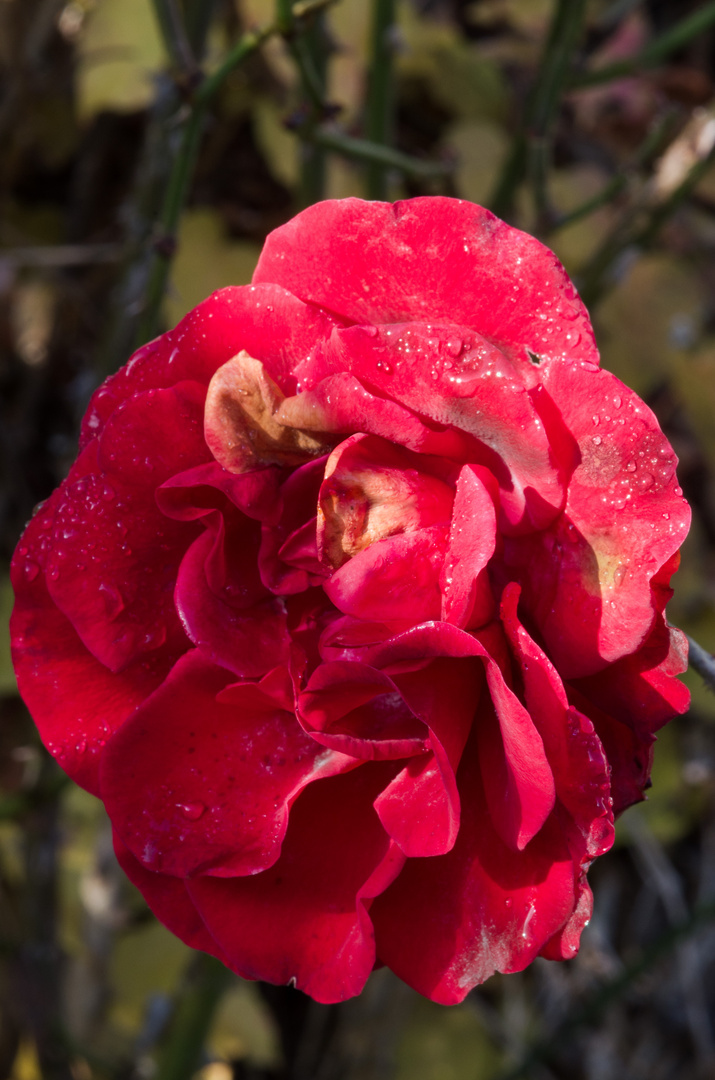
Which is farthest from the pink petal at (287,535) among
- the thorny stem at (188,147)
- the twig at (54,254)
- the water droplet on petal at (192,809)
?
the twig at (54,254)

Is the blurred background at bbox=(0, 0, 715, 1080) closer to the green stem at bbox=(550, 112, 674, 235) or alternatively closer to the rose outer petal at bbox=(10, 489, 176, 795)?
the green stem at bbox=(550, 112, 674, 235)

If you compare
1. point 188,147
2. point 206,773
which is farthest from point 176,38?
point 206,773

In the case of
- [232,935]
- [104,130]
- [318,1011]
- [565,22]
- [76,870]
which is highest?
[565,22]

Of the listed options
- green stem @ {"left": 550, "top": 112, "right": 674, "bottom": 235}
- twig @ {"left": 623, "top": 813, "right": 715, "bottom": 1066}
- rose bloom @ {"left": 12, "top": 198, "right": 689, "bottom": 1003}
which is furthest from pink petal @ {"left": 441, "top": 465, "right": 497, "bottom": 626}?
twig @ {"left": 623, "top": 813, "right": 715, "bottom": 1066}

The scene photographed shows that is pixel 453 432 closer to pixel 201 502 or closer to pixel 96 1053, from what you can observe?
pixel 201 502

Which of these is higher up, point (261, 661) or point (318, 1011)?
point (261, 661)

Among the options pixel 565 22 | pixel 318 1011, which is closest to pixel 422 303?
pixel 565 22

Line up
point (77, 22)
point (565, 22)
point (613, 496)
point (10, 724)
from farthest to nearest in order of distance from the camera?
point (10, 724) → point (77, 22) → point (565, 22) → point (613, 496)
